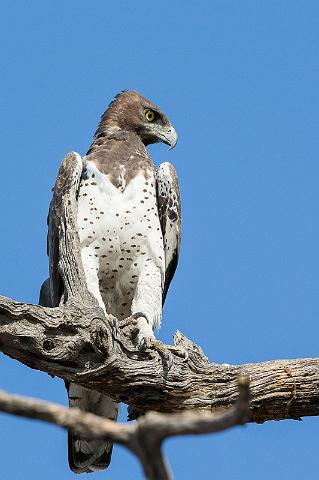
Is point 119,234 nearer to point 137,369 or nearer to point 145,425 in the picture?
point 137,369

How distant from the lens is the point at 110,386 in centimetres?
705

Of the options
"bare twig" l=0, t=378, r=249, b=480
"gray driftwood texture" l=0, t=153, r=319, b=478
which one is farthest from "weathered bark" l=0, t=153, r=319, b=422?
"bare twig" l=0, t=378, r=249, b=480

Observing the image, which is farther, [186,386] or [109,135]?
[109,135]

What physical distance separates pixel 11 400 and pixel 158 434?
427mm

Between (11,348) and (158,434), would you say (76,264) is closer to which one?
(11,348)

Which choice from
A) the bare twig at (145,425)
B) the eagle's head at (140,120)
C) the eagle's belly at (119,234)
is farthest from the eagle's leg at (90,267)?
the bare twig at (145,425)

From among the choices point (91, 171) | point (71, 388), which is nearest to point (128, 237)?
point (91, 171)

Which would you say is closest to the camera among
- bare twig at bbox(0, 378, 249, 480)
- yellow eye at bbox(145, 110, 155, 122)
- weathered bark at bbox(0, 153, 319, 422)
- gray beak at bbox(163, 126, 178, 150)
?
bare twig at bbox(0, 378, 249, 480)

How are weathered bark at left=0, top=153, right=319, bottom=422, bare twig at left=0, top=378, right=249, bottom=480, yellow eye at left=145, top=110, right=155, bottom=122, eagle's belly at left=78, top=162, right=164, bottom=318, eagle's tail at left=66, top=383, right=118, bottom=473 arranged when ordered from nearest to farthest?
bare twig at left=0, top=378, right=249, bottom=480, weathered bark at left=0, top=153, right=319, bottom=422, eagle's tail at left=66, top=383, right=118, bottom=473, eagle's belly at left=78, top=162, right=164, bottom=318, yellow eye at left=145, top=110, right=155, bottom=122

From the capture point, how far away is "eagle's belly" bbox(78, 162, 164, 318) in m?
8.84

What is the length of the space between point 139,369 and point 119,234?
2.16 meters

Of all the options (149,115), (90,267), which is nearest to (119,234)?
(90,267)

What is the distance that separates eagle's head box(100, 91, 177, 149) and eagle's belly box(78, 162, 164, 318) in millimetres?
1305

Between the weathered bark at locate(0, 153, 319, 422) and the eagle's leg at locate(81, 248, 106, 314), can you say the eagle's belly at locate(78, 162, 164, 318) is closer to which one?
the eagle's leg at locate(81, 248, 106, 314)
